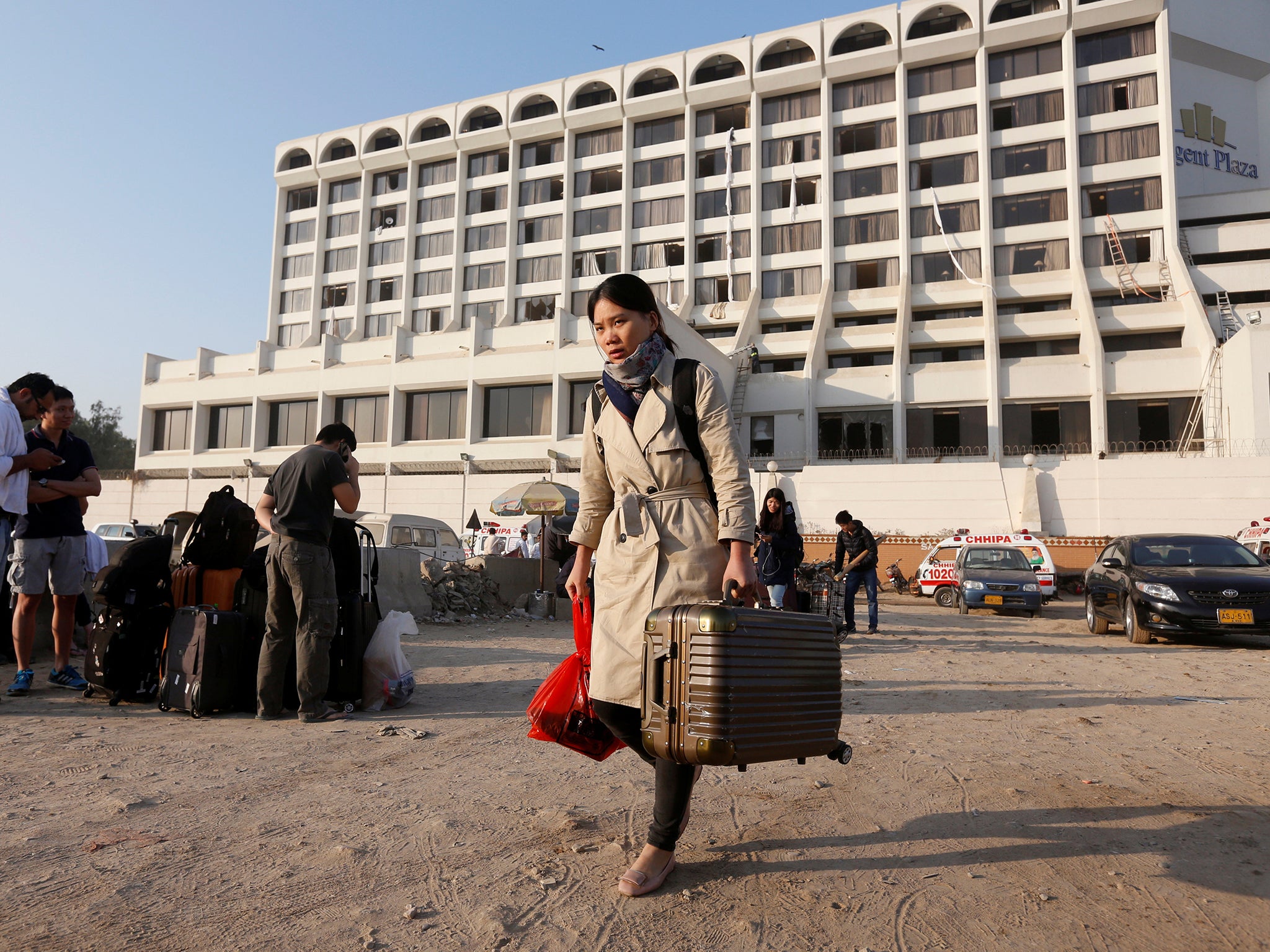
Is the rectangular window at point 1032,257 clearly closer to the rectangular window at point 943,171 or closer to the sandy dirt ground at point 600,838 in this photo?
the rectangular window at point 943,171

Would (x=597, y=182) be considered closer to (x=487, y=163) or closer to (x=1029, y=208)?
(x=487, y=163)

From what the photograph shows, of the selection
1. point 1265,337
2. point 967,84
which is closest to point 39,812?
point 1265,337

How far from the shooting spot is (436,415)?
36.7m

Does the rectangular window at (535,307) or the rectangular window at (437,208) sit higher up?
the rectangular window at (437,208)

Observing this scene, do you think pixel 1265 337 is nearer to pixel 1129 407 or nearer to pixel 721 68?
pixel 1129 407

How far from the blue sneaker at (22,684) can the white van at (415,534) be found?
10165 mm

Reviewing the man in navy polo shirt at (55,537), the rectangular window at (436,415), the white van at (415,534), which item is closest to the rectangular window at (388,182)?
the rectangular window at (436,415)

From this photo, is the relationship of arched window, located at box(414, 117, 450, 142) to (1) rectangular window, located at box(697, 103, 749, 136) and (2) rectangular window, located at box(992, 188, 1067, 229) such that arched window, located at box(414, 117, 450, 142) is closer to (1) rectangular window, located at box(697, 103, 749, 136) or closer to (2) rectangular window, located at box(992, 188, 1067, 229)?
(1) rectangular window, located at box(697, 103, 749, 136)

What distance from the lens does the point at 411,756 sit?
4168 millimetres

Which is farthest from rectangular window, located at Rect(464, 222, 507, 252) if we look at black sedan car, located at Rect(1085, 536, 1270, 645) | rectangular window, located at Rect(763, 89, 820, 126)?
black sedan car, located at Rect(1085, 536, 1270, 645)

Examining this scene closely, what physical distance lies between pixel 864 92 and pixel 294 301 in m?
37.5

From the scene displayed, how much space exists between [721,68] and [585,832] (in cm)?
4676

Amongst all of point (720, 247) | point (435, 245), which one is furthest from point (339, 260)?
point (720, 247)

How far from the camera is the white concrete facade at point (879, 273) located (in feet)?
109
